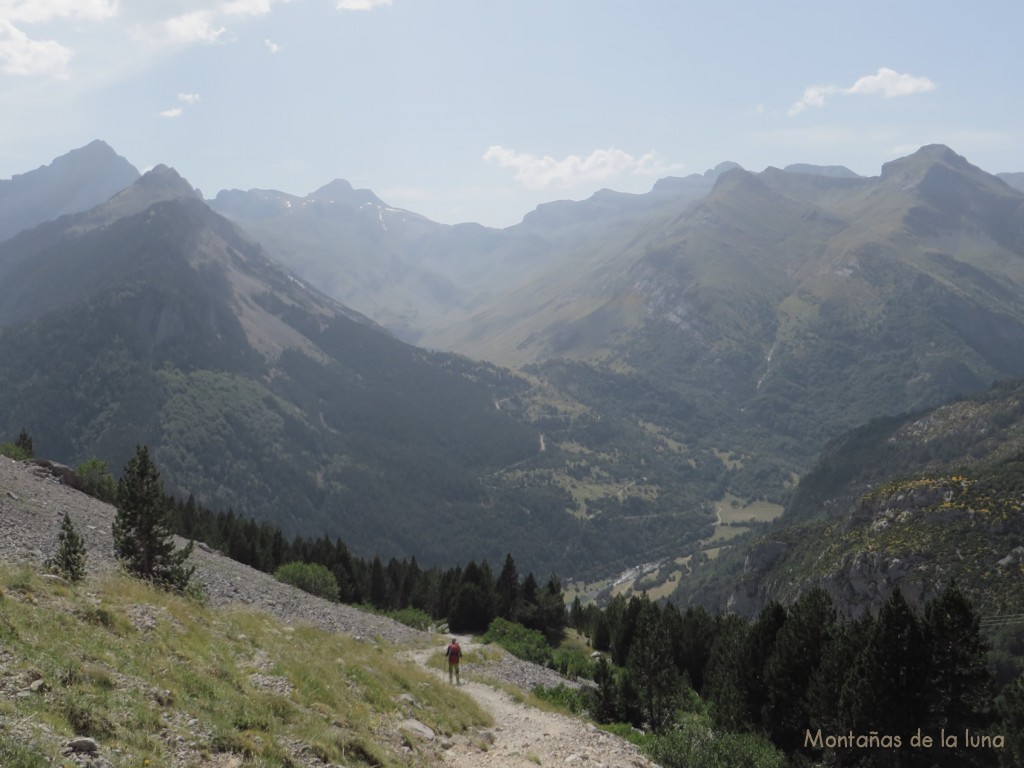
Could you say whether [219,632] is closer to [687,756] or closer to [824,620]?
[687,756]

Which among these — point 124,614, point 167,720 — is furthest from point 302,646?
point 167,720

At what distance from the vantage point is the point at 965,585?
89812 mm

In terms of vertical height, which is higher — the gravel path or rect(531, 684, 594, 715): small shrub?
the gravel path

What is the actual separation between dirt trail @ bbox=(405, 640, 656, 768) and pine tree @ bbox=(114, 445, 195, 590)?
16729 mm

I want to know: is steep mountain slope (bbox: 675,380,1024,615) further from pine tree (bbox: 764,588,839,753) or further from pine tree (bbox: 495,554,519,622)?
pine tree (bbox: 764,588,839,753)

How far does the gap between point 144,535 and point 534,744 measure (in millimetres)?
21445

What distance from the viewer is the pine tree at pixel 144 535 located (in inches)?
1326

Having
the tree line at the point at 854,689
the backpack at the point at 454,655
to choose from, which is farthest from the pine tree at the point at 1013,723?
the backpack at the point at 454,655

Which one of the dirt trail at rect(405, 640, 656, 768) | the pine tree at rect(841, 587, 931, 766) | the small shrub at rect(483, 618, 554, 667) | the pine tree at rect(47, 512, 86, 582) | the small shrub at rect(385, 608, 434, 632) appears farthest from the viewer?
the small shrub at rect(385, 608, 434, 632)

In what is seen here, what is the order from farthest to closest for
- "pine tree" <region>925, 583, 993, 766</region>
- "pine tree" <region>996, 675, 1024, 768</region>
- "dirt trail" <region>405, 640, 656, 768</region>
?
"pine tree" <region>925, 583, 993, 766</region>
"pine tree" <region>996, 675, 1024, 768</region>
"dirt trail" <region>405, 640, 656, 768</region>

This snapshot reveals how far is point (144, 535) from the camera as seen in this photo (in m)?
33.9

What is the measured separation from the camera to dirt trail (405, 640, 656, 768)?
24.2 metres

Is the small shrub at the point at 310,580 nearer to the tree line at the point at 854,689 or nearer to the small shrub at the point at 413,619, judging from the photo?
the small shrub at the point at 413,619

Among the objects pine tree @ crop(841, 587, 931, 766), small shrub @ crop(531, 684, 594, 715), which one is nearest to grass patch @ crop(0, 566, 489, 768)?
small shrub @ crop(531, 684, 594, 715)
